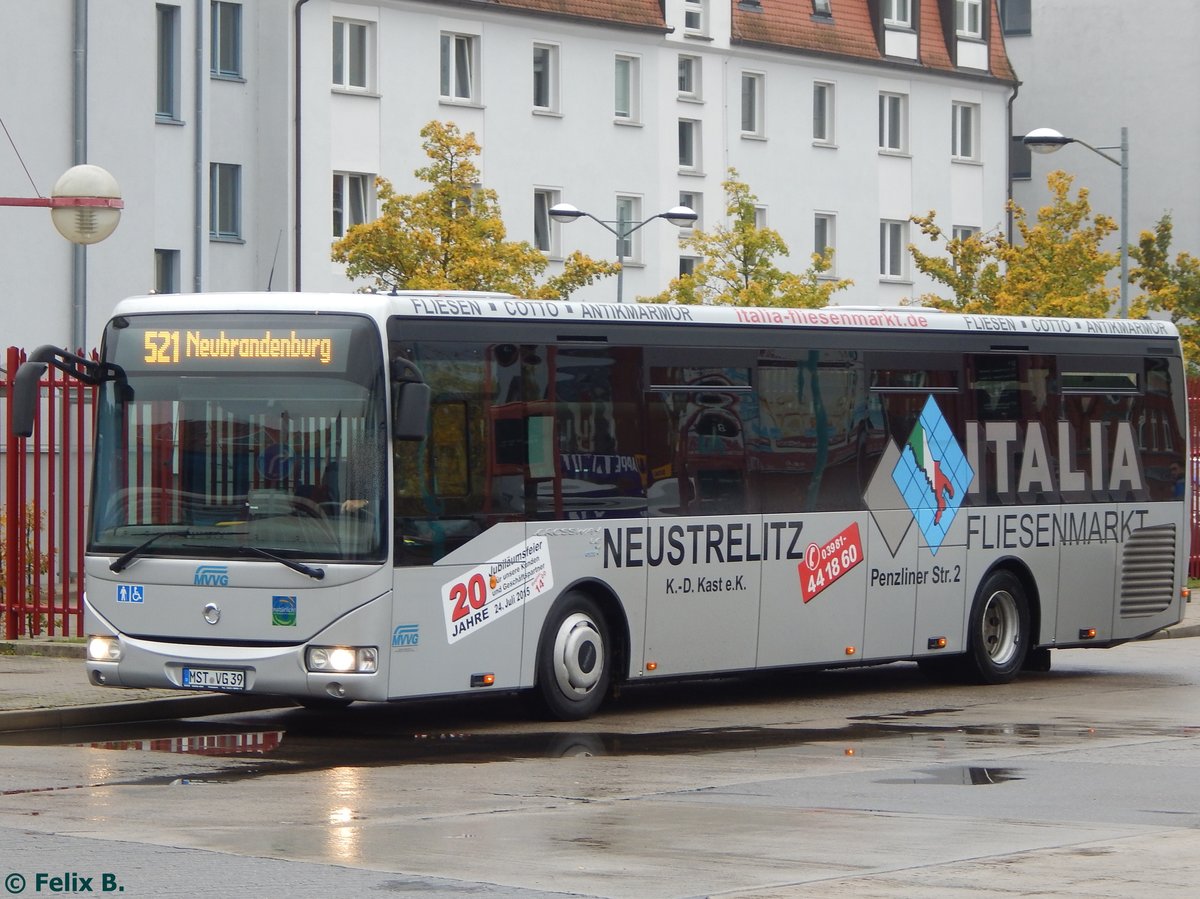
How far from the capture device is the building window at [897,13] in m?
63.8

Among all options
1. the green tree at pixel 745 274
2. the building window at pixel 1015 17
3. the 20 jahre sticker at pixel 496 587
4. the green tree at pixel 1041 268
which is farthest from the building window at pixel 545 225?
the 20 jahre sticker at pixel 496 587

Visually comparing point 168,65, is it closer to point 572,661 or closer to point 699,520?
point 699,520

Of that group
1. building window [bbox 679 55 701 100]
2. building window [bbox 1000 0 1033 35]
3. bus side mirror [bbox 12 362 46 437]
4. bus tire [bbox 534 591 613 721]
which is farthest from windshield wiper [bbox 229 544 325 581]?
building window [bbox 1000 0 1033 35]

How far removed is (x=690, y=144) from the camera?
192 ft

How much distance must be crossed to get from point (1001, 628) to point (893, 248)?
44930 mm

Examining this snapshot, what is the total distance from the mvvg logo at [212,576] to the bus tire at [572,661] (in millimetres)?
2254

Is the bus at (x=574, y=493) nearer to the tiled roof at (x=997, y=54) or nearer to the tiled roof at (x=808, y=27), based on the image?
the tiled roof at (x=808, y=27)

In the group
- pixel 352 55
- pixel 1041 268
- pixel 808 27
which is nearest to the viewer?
pixel 352 55

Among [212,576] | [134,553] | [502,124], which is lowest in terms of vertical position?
[212,576]

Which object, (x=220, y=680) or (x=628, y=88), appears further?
(x=628, y=88)

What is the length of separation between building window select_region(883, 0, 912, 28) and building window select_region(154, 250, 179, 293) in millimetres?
23889

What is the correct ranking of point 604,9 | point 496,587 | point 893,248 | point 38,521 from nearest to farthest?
point 496,587 → point 38,521 → point 604,9 → point 893,248

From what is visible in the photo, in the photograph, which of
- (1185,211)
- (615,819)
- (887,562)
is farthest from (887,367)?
(1185,211)

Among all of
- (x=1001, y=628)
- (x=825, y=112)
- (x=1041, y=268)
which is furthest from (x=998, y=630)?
(x=825, y=112)
